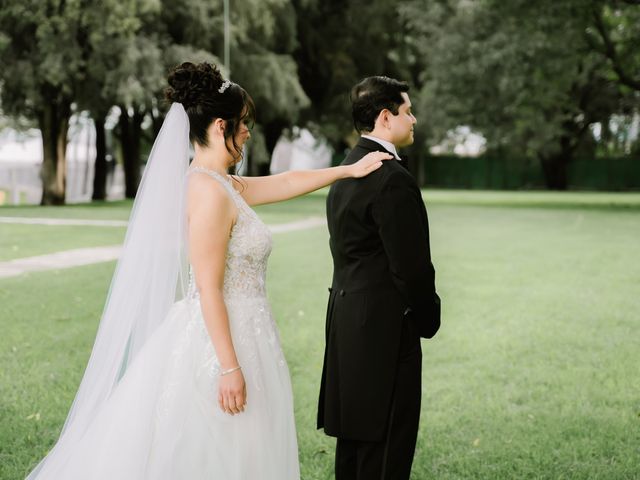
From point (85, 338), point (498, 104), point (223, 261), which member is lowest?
point (85, 338)

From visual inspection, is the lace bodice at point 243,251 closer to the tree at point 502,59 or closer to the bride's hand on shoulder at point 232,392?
the bride's hand on shoulder at point 232,392

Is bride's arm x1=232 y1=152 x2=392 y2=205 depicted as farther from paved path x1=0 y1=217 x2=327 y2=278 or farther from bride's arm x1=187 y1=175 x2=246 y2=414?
paved path x1=0 y1=217 x2=327 y2=278

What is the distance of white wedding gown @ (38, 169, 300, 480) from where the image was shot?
11.2 ft

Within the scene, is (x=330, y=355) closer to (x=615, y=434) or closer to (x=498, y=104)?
(x=615, y=434)

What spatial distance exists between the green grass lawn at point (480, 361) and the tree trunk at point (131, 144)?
74.5 ft

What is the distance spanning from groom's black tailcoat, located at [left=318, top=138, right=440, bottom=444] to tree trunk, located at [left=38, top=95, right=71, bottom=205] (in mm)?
29088

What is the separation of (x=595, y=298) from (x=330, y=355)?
26.0ft

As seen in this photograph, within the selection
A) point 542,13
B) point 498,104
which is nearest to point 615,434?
point 542,13

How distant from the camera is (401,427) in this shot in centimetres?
356

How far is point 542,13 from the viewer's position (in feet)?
98.9

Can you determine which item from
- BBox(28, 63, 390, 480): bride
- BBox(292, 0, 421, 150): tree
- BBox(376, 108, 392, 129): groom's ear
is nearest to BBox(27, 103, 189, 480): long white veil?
BBox(28, 63, 390, 480): bride

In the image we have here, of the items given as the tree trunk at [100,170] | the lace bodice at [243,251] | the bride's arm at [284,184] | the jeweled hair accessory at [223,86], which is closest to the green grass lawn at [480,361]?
the bride's arm at [284,184]

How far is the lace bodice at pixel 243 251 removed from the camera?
339 centimetres

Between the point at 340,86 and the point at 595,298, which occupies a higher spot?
the point at 340,86
